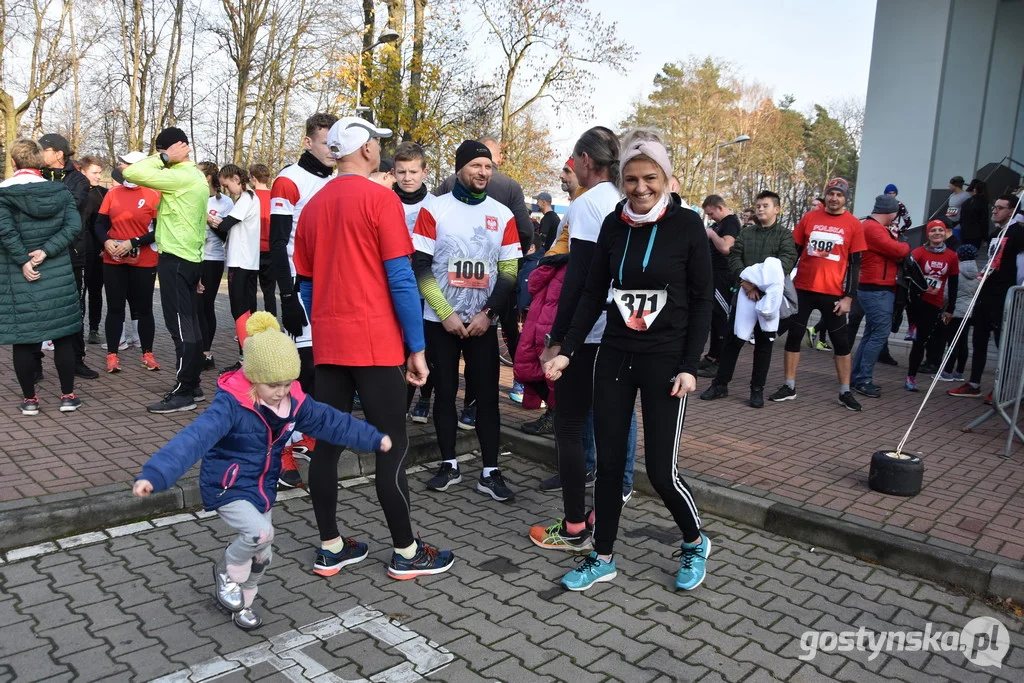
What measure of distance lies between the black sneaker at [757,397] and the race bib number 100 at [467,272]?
3.87 metres

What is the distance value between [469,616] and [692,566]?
1122mm

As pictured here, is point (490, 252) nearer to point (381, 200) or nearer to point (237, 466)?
point (381, 200)

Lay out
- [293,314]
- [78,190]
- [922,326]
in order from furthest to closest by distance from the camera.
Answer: [922,326] < [78,190] < [293,314]

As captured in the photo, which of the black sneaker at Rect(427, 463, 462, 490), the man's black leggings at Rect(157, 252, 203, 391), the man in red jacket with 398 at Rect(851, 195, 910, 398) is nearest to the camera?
the black sneaker at Rect(427, 463, 462, 490)

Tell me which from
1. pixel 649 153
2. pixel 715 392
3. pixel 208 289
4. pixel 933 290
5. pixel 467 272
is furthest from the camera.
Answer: pixel 933 290

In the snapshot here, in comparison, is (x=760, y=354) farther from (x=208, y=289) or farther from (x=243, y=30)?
(x=243, y=30)

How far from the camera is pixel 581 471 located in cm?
413

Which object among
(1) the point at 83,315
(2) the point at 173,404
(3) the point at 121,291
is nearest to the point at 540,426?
(2) the point at 173,404

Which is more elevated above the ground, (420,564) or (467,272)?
(467,272)

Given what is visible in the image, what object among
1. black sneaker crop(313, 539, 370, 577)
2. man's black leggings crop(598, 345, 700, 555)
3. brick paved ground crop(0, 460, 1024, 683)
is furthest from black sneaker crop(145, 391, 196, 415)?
man's black leggings crop(598, 345, 700, 555)

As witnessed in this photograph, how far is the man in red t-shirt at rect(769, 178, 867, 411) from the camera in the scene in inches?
292

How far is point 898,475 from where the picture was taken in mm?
4965

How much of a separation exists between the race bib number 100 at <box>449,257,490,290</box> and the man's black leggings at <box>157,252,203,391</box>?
8.56ft

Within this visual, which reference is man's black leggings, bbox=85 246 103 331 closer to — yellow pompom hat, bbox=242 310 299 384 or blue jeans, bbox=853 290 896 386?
yellow pompom hat, bbox=242 310 299 384
